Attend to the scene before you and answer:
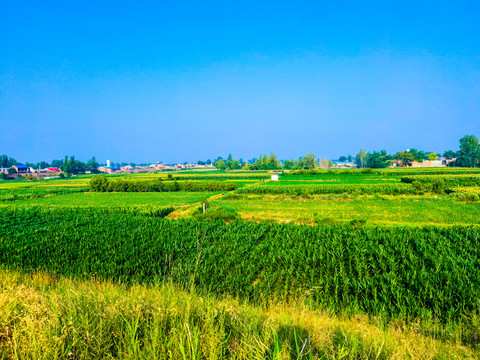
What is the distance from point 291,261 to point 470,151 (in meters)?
128

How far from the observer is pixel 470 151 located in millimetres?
101188

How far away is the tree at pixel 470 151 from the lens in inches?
3969

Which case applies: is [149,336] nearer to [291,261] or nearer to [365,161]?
[291,261]

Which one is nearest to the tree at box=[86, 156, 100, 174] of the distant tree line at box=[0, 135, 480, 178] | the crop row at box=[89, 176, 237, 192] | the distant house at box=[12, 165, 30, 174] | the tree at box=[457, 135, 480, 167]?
the distant tree line at box=[0, 135, 480, 178]

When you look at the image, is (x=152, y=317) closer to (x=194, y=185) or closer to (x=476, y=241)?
(x=476, y=241)

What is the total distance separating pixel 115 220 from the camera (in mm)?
19391

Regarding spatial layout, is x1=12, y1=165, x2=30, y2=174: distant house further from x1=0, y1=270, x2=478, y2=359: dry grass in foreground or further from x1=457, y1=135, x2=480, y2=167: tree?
x1=457, y1=135, x2=480, y2=167: tree

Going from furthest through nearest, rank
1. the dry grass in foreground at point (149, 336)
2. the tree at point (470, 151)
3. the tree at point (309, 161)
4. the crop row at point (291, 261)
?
the tree at point (309, 161) < the tree at point (470, 151) < the crop row at point (291, 261) < the dry grass in foreground at point (149, 336)

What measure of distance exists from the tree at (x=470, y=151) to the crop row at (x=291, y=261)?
385ft

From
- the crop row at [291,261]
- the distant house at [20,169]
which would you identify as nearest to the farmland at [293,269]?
the crop row at [291,261]

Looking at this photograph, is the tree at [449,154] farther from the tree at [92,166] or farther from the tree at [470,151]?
the tree at [92,166]

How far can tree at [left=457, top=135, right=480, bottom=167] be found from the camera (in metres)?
101

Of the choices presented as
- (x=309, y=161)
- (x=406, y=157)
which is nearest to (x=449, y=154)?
(x=406, y=157)

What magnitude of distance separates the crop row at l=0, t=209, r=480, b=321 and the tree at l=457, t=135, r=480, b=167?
4615 inches
